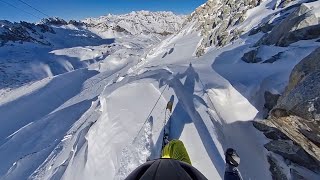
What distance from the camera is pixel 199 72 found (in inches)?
484

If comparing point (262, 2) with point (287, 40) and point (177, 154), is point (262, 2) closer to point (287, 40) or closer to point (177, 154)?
point (287, 40)

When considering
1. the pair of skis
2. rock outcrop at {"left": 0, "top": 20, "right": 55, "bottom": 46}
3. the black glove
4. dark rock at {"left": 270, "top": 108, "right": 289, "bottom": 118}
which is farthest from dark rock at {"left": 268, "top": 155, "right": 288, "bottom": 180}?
rock outcrop at {"left": 0, "top": 20, "right": 55, "bottom": 46}

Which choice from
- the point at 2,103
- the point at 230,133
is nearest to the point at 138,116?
the point at 230,133

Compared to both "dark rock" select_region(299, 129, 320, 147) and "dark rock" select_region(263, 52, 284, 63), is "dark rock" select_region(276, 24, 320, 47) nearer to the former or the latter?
"dark rock" select_region(263, 52, 284, 63)

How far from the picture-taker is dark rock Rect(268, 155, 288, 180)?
6142 millimetres

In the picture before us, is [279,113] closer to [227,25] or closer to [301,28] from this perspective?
[301,28]

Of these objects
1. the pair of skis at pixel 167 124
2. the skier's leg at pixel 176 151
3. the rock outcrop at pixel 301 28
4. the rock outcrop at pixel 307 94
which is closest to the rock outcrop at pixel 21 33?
the rock outcrop at pixel 301 28

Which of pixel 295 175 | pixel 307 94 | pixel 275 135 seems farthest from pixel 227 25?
pixel 307 94

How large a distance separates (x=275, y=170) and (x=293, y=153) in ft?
1.90

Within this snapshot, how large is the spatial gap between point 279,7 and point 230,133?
64.3 ft

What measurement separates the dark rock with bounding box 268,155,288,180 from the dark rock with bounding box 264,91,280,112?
1.71 m

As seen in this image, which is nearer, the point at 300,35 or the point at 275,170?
the point at 275,170

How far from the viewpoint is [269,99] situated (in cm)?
811

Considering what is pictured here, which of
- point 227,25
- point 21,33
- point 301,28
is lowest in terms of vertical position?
point 227,25
